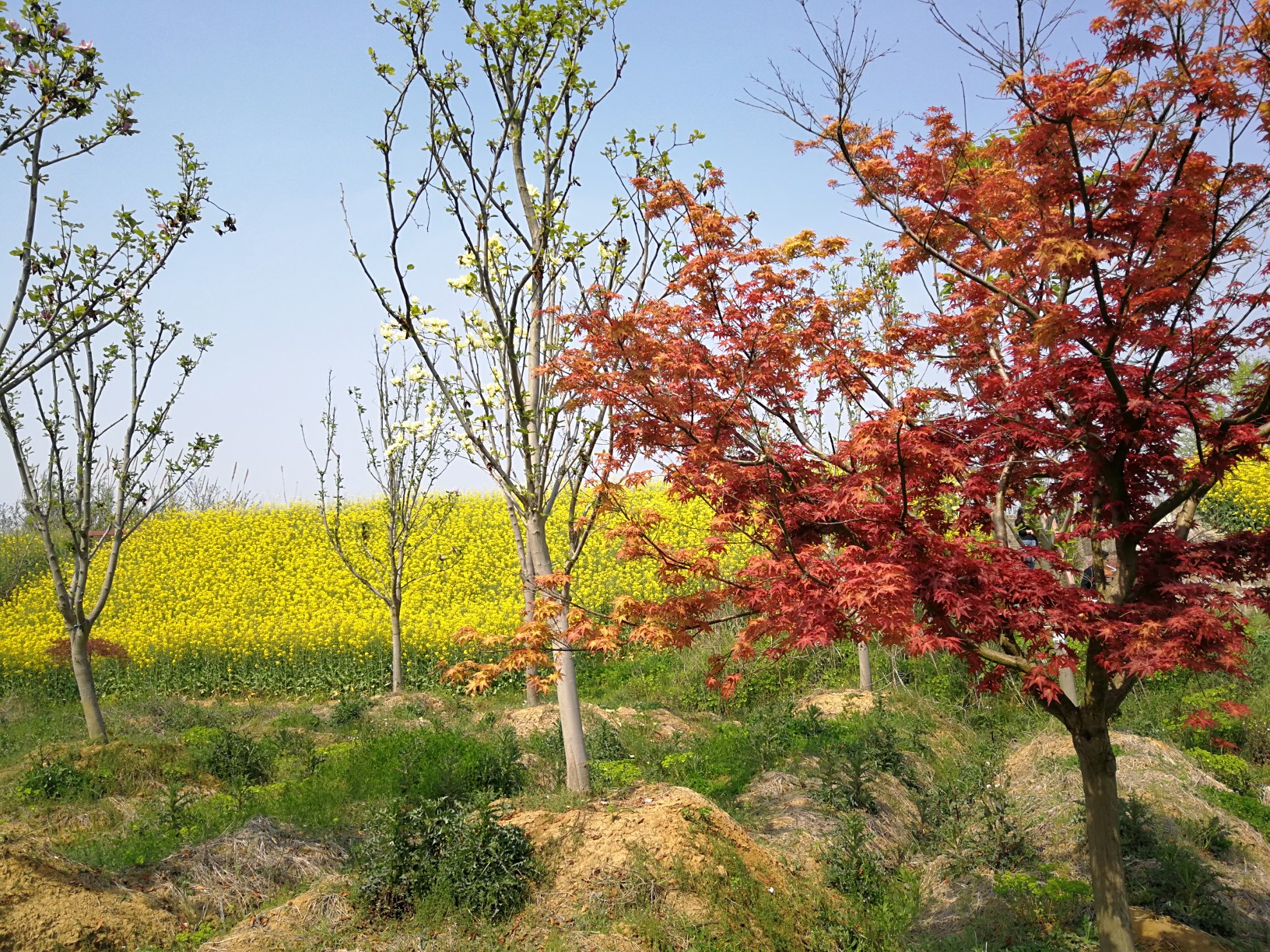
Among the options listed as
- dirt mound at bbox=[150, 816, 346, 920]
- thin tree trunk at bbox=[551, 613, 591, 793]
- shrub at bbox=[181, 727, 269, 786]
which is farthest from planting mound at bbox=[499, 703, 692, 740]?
dirt mound at bbox=[150, 816, 346, 920]

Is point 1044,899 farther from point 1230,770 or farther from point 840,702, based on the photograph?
point 840,702

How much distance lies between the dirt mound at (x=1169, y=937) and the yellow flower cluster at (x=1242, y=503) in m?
13.2

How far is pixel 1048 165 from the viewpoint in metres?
4.09

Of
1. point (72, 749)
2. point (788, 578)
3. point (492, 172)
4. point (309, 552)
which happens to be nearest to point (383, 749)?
point (72, 749)

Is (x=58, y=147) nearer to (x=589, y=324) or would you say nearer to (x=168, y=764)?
(x=589, y=324)

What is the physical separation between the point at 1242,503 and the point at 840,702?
37.3 feet

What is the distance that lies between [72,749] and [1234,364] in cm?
1026

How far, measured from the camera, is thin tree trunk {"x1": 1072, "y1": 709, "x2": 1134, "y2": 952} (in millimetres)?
4406

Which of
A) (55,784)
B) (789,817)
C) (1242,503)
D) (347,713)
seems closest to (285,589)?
(347,713)

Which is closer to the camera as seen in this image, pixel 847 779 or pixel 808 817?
pixel 808 817

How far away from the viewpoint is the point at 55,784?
7652mm

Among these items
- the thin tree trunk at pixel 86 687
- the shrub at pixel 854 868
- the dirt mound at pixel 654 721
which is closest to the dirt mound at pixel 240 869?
the shrub at pixel 854 868

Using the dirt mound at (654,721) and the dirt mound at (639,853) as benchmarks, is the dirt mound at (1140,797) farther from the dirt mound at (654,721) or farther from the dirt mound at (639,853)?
the dirt mound at (654,721)

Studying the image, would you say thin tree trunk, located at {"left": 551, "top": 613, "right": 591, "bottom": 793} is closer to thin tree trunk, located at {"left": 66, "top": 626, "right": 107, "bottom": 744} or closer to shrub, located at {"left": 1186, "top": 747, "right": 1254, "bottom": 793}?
shrub, located at {"left": 1186, "top": 747, "right": 1254, "bottom": 793}
